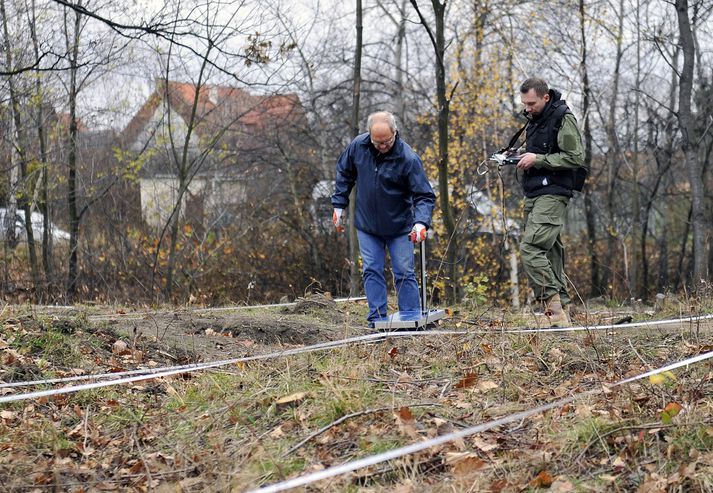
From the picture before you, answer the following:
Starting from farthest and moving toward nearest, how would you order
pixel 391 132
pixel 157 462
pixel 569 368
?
pixel 391 132 < pixel 569 368 < pixel 157 462

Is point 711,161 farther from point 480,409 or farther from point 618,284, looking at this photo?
point 480,409

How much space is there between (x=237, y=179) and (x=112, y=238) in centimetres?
580

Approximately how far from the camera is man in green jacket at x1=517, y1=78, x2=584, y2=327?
268 inches

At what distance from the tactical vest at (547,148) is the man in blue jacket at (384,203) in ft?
3.23

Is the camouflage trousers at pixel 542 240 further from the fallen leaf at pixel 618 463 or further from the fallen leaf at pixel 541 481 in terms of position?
the fallen leaf at pixel 541 481

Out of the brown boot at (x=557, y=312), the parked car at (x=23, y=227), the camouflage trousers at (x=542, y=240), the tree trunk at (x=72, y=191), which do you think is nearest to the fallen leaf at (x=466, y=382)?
the brown boot at (x=557, y=312)

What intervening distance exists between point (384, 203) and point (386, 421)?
298 centimetres

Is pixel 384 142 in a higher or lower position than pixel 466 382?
higher

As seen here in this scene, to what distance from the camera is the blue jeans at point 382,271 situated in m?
6.89

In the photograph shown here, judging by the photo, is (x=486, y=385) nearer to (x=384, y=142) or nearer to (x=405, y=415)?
(x=405, y=415)

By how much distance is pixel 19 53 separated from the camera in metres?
13.5

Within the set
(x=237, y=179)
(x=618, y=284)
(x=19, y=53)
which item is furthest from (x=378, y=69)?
(x=19, y=53)

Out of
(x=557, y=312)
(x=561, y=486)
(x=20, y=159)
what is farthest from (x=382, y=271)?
(x=20, y=159)

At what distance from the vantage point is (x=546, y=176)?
7.02 metres
